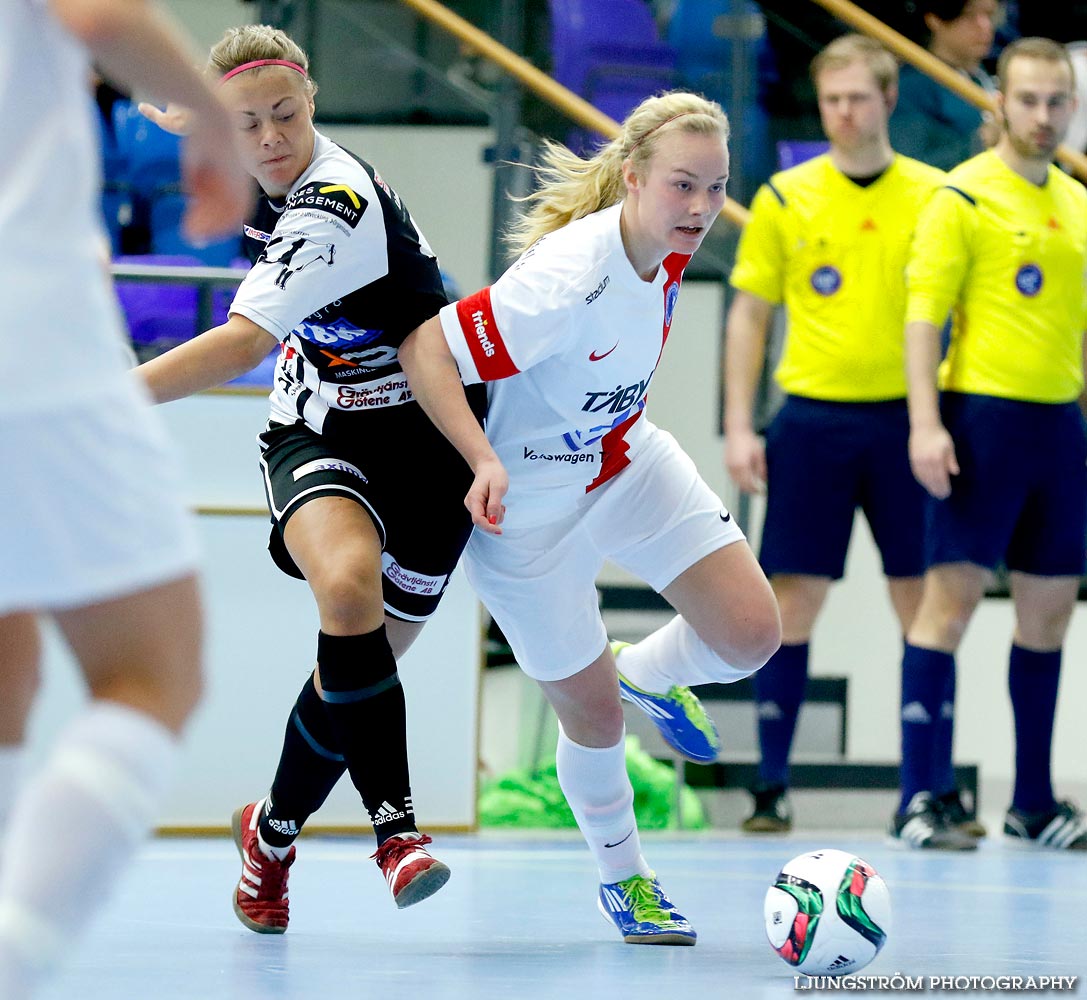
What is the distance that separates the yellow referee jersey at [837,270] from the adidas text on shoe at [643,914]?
231 cm

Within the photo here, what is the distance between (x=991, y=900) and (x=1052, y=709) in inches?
58.1

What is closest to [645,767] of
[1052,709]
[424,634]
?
[424,634]

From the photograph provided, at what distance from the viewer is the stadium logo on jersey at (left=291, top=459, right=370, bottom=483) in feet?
10.6

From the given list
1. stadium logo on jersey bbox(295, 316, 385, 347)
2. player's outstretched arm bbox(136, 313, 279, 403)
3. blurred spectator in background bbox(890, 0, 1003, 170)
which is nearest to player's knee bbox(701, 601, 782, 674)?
stadium logo on jersey bbox(295, 316, 385, 347)

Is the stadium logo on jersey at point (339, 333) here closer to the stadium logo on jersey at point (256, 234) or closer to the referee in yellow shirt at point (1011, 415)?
the stadium logo on jersey at point (256, 234)

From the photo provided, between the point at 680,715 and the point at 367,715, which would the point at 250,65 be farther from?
the point at 680,715

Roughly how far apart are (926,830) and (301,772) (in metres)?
2.30

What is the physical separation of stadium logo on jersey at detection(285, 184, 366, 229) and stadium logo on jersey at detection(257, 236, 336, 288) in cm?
7

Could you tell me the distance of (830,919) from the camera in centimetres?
272

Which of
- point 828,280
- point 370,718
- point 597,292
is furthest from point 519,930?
point 828,280

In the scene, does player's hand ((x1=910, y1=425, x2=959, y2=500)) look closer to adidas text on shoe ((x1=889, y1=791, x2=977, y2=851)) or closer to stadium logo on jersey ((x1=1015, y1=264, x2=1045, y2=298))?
stadium logo on jersey ((x1=1015, y1=264, x2=1045, y2=298))

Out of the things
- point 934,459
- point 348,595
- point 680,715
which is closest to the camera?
point 348,595

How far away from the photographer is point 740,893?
13.0 feet

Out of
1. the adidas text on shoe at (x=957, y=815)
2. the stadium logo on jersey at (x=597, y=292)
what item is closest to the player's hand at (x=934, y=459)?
the adidas text on shoe at (x=957, y=815)
